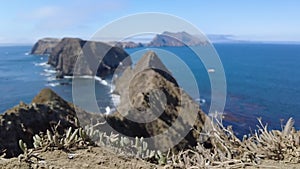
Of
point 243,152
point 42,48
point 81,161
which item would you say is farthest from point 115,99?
point 42,48

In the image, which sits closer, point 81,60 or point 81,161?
point 81,161

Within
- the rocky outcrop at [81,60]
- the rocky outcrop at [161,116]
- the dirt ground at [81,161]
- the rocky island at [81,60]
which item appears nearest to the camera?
the dirt ground at [81,161]

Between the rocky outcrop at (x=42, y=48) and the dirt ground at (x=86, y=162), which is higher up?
the dirt ground at (x=86, y=162)

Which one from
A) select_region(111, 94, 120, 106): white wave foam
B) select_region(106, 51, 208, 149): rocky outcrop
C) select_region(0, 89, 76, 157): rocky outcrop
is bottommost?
select_region(111, 94, 120, 106): white wave foam

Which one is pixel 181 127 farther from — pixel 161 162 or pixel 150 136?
pixel 161 162

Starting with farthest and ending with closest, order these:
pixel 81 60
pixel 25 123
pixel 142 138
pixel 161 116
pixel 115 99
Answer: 1. pixel 81 60
2. pixel 115 99
3. pixel 161 116
4. pixel 25 123
5. pixel 142 138

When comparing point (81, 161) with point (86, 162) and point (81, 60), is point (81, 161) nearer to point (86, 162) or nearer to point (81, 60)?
point (86, 162)

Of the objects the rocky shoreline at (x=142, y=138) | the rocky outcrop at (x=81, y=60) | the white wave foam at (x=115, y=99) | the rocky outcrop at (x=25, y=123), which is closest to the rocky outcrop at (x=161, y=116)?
the rocky shoreline at (x=142, y=138)

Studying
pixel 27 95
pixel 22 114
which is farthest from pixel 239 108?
pixel 22 114

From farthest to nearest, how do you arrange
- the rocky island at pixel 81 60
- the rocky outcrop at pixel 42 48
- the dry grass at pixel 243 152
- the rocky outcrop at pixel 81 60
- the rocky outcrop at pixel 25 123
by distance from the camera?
the rocky outcrop at pixel 42 48
the rocky outcrop at pixel 81 60
the rocky island at pixel 81 60
the rocky outcrop at pixel 25 123
the dry grass at pixel 243 152

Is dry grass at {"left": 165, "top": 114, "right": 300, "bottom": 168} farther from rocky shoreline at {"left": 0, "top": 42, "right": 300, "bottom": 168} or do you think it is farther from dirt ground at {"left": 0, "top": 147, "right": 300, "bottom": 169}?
dirt ground at {"left": 0, "top": 147, "right": 300, "bottom": 169}

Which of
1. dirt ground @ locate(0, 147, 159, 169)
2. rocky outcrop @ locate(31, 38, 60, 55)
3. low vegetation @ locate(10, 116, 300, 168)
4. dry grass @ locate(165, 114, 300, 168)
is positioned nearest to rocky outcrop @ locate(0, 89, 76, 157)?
low vegetation @ locate(10, 116, 300, 168)

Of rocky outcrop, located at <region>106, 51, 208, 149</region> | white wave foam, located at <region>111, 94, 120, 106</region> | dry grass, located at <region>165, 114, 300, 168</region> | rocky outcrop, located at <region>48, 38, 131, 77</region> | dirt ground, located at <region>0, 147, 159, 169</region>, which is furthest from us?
rocky outcrop, located at <region>48, 38, 131, 77</region>

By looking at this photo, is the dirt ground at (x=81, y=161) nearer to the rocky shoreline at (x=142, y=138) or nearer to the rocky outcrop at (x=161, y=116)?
the rocky shoreline at (x=142, y=138)
